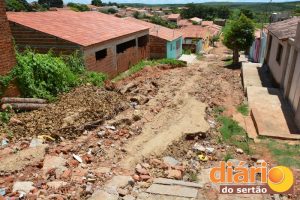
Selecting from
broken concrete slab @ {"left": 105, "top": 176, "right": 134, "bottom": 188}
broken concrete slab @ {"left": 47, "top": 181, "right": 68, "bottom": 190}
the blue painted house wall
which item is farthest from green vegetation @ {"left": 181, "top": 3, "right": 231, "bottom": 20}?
broken concrete slab @ {"left": 47, "top": 181, "right": 68, "bottom": 190}

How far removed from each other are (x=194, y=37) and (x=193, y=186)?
33.2 m

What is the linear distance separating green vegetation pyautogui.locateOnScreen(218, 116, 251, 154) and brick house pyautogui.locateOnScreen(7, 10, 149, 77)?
814 centimetres

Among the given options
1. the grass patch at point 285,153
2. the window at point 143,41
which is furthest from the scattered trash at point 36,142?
the window at point 143,41

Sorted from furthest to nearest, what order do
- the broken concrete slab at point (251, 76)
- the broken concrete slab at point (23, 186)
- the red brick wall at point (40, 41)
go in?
1. the broken concrete slab at point (251, 76)
2. the red brick wall at point (40, 41)
3. the broken concrete slab at point (23, 186)

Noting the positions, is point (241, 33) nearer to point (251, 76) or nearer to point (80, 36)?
point (251, 76)

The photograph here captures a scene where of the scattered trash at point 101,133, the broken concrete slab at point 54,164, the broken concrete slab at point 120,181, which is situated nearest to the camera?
the broken concrete slab at point 120,181

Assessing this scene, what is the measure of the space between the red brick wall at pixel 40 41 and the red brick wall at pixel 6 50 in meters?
4.49

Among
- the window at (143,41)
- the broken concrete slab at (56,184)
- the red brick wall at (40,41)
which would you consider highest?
the red brick wall at (40,41)

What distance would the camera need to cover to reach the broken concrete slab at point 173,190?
6507 millimetres

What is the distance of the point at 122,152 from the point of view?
8.55 metres

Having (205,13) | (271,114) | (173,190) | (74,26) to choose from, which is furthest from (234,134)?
(205,13)

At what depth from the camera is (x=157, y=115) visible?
1166 centimetres

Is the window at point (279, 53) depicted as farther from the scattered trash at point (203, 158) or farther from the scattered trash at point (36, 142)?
the scattered trash at point (36, 142)

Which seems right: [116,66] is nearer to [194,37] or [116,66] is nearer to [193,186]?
Answer: [193,186]
